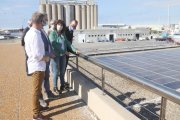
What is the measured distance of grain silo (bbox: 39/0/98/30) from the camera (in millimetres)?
107250

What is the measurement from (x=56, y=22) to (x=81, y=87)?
1520mm

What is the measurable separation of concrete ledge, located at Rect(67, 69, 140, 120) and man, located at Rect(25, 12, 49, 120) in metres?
0.96

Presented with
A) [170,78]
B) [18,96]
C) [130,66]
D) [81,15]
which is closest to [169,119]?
[170,78]

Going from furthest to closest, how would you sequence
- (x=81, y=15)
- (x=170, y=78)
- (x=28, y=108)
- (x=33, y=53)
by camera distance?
(x=81, y=15) < (x=170, y=78) < (x=28, y=108) < (x=33, y=53)

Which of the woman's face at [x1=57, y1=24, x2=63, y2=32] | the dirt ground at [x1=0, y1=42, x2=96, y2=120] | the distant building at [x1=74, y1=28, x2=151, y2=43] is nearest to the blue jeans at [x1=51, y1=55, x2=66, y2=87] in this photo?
the dirt ground at [x1=0, y1=42, x2=96, y2=120]

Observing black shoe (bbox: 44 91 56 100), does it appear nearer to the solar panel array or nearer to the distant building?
the solar panel array

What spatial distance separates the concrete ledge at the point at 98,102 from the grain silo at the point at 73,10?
318ft

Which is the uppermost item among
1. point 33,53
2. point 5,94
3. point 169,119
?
point 33,53

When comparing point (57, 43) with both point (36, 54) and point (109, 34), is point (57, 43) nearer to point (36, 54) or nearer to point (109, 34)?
point (36, 54)

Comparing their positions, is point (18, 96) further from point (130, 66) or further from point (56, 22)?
point (130, 66)

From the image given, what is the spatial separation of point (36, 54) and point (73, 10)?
11194 centimetres

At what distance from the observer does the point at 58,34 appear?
5895 millimetres

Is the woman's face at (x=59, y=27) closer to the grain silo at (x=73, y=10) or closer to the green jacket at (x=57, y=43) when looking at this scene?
the green jacket at (x=57, y=43)

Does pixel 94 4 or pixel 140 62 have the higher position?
pixel 94 4
